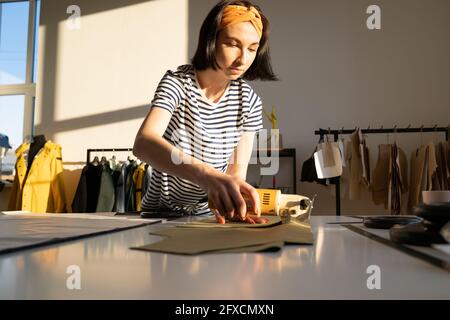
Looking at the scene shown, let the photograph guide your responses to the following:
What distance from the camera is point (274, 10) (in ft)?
11.2

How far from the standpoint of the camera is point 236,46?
106cm

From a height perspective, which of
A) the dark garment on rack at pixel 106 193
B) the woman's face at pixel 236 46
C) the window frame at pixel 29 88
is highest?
the window frame at pixel 29 88

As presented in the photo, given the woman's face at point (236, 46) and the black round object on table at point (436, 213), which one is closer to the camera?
the black round object on table at point (436, 213)

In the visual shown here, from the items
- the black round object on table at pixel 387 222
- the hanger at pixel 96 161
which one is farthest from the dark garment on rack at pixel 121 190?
the black round object on table at pixel 387 222

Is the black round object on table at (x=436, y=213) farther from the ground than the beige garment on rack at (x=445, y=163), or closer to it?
closer to it

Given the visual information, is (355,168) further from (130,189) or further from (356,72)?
(130,189)

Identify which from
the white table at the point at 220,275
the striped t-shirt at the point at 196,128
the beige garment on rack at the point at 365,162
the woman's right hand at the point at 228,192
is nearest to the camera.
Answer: the white table at the point at 220,275

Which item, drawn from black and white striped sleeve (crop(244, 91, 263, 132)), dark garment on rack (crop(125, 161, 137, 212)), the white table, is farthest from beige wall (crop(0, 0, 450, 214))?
the white table

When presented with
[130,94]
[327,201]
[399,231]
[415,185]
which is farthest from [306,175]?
[399,231]

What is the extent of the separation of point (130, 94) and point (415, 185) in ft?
8.65

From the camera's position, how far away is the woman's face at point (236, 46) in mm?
1050

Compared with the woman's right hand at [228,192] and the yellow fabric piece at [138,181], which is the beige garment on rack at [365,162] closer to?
the yellow fabric piece at [138,181]

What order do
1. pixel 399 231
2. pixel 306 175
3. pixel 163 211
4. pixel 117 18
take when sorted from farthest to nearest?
pixel 117 18 → pixel 306 175 → pixel 163 211 → pixel 399 231
